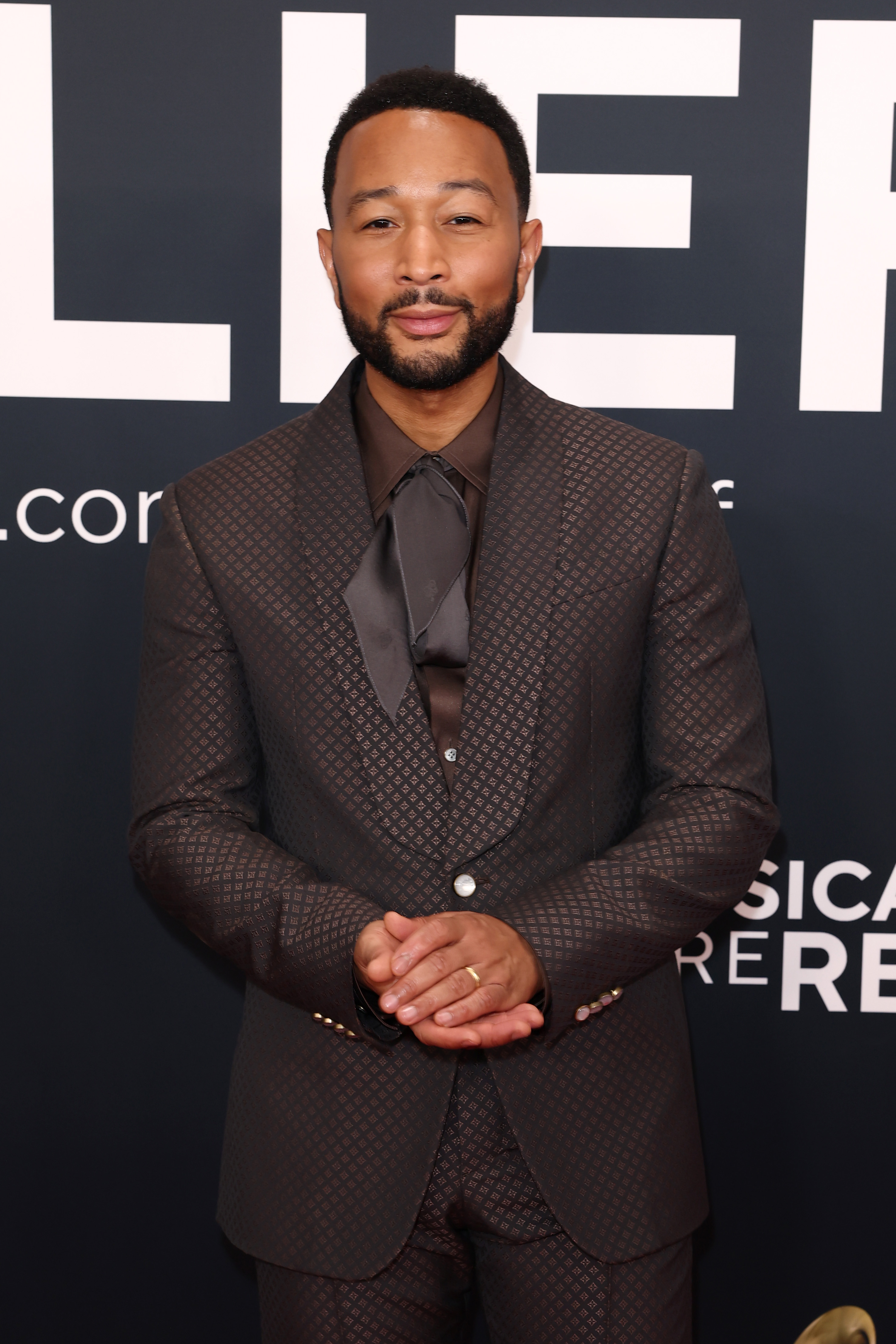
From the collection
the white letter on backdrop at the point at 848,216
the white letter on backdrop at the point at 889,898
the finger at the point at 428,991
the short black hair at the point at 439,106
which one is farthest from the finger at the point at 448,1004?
the white letter on backdrop at the point at 848,216

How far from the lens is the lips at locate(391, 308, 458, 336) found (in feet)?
5.02

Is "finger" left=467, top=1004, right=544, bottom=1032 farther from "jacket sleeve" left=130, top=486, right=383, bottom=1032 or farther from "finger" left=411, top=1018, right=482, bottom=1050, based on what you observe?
"jacket sleeve" left=130, top=486, right=383, bottom=1032

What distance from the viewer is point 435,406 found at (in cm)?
161

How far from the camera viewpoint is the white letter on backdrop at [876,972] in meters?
2.15

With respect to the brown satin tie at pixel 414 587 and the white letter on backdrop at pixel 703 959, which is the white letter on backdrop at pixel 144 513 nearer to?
the brown satin tie at pixel 414 587

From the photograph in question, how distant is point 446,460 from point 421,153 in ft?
1.20

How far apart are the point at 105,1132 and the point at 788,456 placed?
163cm

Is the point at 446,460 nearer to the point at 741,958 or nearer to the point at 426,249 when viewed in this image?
the point at 426,249

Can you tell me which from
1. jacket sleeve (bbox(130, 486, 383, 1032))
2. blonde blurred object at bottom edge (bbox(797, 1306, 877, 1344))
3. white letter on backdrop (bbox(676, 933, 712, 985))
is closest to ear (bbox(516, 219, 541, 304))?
jacket sleeve (bbox(130, 486, 383, 1032))

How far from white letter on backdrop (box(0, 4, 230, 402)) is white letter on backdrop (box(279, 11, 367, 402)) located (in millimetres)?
116

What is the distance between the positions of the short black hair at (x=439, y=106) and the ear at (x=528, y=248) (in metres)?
0.02

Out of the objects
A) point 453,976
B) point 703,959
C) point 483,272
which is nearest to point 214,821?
point 453,976

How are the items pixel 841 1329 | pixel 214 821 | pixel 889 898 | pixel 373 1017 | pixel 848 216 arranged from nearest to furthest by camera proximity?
pixel 841 1329
pixel 373 1017
pixel 214 821
pixel 848 216
pixel 889 898

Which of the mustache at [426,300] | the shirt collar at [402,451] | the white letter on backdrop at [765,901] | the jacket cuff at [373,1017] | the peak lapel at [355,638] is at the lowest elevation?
the white letter on backdrop at [765,901]
